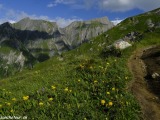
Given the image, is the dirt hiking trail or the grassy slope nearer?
the grassy slope

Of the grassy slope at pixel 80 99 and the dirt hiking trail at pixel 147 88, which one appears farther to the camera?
the dirt hiking trail at pixel 147 88

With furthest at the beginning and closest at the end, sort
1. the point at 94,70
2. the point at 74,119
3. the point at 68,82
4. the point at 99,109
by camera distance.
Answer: the point at 94,70
the point at 68,82
the point at 99,109
the point at 74,119

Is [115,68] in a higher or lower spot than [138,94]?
higher

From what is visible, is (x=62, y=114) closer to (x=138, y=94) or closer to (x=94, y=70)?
(x=138, y=94)

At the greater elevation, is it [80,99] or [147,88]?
[80,99]

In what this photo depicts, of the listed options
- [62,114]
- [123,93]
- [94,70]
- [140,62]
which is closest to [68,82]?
[94,70]

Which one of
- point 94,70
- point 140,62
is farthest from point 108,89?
point 140,62

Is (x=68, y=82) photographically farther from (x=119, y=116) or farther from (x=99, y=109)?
(x=119, y=116)

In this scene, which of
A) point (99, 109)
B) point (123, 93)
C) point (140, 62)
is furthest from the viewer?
point (140, 62)

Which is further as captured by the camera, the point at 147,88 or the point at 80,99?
the point at 147,88

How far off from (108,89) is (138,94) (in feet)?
5.88

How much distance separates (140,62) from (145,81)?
7.76m

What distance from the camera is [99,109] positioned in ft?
44.5

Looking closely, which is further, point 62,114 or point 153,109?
point 153,109
